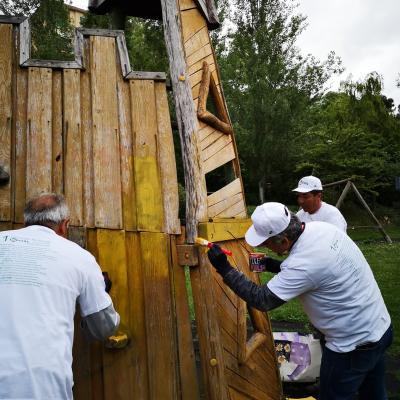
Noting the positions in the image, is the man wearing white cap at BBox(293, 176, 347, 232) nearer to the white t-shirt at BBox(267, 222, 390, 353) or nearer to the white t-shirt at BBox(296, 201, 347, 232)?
the white t-shirt at BBox(296, 201, 347, 232)

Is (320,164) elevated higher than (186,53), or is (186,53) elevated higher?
(320,164)

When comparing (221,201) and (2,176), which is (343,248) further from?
(2,176)

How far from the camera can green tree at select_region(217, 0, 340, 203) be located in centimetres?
1571

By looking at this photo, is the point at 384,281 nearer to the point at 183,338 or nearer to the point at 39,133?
the point at 183,338

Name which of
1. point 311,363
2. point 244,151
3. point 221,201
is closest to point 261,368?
point 311,363

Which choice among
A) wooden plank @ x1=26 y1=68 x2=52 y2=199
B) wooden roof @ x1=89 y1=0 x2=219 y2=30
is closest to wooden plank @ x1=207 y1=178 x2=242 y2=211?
wooden plank @ x1=26 y1=68 x2=52 y2=199

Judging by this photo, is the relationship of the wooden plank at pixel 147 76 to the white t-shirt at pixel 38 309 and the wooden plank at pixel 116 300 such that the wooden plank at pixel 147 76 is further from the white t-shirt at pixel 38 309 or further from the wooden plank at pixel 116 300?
the white t-shirt at pixel 38 309

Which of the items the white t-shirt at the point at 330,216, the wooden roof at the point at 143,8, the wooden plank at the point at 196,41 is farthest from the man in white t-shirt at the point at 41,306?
the white t-shirt at the point at 330,216

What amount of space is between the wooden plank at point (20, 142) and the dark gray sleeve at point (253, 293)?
1.67 meters

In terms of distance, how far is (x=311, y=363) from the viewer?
4.14 meters

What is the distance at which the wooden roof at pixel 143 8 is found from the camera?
164 inches

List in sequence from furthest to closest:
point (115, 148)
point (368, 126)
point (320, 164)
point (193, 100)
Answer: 1. point (368, 126)
2. point (320, 164)
3. point (193, 100)
4. point (115, 148)

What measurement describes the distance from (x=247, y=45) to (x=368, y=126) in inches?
330

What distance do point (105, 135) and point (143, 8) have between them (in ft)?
7.08
